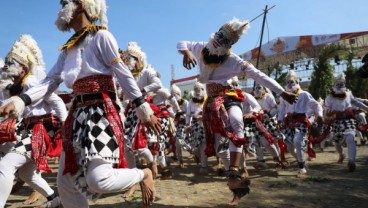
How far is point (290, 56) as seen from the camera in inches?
1699

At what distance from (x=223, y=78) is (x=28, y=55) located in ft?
8.97

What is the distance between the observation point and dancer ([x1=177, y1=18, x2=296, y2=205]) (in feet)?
15.8

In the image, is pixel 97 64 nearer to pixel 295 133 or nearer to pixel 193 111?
pixel 295 133

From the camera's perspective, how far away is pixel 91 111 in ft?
9.43

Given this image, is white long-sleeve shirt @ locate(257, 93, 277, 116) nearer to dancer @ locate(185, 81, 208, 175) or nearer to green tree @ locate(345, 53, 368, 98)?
dancer @ locate(185, 81, 208, 175)

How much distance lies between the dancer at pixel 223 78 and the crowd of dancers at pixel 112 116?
0.05 feet

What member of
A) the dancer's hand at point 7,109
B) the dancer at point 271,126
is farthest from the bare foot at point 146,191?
the dancer at point 271,126

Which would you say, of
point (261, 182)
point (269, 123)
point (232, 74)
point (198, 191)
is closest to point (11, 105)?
point (232, 74)

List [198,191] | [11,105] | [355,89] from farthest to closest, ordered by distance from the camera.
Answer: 1. [355,89]
2. [198,191]
3. [11,105]

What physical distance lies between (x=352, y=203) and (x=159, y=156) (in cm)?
339

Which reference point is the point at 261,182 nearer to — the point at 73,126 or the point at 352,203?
the point at 352,203

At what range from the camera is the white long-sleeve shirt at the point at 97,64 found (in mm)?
2924

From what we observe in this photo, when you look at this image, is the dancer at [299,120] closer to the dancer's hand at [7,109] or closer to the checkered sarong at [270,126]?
the checkered sarong at [270,126]

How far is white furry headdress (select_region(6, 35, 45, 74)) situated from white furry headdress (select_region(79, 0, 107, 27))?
1.91 meters
